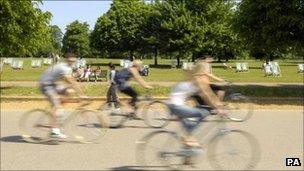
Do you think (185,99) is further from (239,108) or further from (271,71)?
(271,71)

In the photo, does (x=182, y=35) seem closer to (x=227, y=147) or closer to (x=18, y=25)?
(x=18, y=25)

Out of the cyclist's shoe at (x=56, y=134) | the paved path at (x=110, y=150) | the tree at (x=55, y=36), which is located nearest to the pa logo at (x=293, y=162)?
the paved path at (x=110, y=150)

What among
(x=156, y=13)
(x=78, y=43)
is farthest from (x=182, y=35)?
(x=78, y=43)

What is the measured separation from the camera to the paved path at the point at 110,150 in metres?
8.20

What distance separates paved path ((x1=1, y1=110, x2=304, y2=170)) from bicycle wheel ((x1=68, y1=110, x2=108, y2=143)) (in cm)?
30

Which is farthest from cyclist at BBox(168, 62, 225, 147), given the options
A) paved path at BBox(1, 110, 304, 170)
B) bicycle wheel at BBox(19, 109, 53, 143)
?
bicycle wheel at BBox(19, 109, 53, 143)

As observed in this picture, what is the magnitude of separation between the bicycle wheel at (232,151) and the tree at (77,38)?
110937mm

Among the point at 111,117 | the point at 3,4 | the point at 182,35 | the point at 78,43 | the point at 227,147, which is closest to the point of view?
the point at 227,147

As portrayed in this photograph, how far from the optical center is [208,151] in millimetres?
7629

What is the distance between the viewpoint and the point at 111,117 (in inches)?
483

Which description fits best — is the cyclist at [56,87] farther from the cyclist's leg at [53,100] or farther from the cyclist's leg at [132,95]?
the cyclist's leg at [132,95]

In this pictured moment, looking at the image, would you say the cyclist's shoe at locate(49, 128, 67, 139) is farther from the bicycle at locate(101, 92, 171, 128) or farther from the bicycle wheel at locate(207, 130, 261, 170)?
the bicycle wheel at locate(207, 130, 261, 170)

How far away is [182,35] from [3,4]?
3857 cm

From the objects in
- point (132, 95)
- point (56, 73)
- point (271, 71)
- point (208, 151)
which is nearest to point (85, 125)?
point (56, 73)
